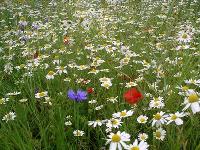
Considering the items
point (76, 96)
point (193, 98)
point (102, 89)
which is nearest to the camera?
point (193, 98)

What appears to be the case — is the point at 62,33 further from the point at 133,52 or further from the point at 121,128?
the point at 121,128

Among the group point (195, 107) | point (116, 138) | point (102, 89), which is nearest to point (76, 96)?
point (102, 89)

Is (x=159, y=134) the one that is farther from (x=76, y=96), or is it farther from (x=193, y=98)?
(x=76, y=96)

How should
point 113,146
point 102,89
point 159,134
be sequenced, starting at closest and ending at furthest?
point 113,146 < point 159,134 < point 102,89

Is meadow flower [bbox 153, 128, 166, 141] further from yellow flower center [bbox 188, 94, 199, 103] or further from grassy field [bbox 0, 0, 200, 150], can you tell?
yellow flower center [bbox 188, 94, 199, 103]

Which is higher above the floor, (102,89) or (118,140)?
(118,140)

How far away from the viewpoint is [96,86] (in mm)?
3230

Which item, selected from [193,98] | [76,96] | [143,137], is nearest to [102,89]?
[76,96]

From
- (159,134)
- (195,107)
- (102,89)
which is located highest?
(195,107)

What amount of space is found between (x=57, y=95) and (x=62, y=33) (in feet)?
5.96

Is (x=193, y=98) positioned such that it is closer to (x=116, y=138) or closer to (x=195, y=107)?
(x=195, y=107)

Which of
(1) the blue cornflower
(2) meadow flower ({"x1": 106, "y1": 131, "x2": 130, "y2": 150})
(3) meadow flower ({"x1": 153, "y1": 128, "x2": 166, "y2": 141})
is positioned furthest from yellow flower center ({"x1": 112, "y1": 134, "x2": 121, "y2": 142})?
(1) the blue cornflower

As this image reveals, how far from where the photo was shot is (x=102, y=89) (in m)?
3.07

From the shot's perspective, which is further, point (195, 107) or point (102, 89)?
point (102, 89)
